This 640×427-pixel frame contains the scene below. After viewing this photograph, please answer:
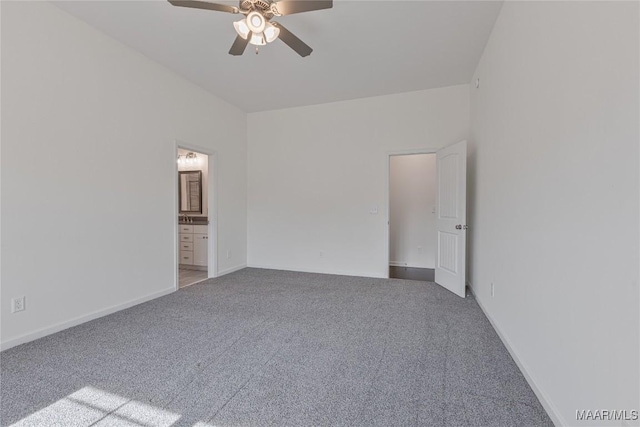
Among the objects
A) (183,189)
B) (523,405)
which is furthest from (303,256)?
(523,405)

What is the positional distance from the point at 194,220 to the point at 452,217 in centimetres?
420

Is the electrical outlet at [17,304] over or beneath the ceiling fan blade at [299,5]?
beneath

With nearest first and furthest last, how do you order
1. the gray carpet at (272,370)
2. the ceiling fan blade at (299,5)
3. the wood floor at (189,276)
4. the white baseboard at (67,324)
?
the gray carpet at (272,370)
the ceiling fan blade at (299,5)
the white baseboard at (67,324)
the wood floor at (189,276)

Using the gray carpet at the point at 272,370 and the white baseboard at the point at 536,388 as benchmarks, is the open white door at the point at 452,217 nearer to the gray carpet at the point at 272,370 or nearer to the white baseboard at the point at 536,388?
the gray carpet at the point at 272,370

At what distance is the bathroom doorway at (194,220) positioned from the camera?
4535mm

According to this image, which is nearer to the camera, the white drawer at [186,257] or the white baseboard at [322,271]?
the white baseboard at [322,271]

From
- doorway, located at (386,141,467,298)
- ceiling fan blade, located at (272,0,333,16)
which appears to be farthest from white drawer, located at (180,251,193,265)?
ceiling fan blade, located at (272,0,333,16)

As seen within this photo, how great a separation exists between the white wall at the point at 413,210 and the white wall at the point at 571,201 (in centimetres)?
303

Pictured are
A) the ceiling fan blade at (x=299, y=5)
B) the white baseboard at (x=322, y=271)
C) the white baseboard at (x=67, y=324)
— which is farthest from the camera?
the white baseboard at (x=322, y=271)

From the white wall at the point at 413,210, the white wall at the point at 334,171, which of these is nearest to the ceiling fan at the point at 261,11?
the white wall at the point at 334,171

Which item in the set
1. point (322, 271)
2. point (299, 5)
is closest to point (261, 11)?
point (299, 5)

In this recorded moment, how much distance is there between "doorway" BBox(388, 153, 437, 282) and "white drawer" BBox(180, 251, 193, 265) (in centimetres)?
362

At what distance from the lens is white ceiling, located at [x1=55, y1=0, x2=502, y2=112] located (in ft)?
8.34

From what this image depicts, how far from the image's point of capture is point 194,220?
17.0ft
